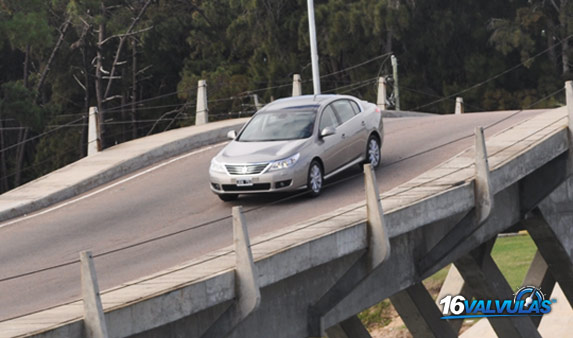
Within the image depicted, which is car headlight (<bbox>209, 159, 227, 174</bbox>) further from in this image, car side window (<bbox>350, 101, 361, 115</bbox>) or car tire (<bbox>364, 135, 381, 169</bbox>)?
car side window (<bbox>350, 101, 361, 115</bbox>)

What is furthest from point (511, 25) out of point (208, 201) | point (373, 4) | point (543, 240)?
point (208, 201)

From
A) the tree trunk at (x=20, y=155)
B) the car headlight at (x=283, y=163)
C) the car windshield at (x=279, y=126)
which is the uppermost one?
the car windshield at (x=279, y=126)

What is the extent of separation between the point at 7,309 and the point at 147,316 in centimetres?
287

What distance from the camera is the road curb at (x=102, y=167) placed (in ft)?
66.3

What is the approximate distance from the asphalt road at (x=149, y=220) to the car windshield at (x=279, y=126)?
1.03m

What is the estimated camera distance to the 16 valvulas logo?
1991cm

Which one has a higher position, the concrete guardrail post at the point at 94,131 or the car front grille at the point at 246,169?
the car front grille at the point at 246,169

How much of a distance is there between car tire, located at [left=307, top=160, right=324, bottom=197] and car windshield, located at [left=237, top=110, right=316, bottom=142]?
0.62 meters

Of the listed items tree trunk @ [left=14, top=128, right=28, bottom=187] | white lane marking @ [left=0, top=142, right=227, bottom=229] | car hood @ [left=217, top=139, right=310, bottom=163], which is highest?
car hood @ [left=217, top=139, right=310, bottom=163]

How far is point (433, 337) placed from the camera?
70.7 ft

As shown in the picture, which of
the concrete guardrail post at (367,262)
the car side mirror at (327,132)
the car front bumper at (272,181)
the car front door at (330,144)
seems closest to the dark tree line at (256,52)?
the car front door at (330,144)

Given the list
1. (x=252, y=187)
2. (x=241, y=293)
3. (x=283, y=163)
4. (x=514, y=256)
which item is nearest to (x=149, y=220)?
(x=252, y=187)

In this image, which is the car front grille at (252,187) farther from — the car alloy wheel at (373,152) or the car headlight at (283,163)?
the car alloy wheel at (373,152)

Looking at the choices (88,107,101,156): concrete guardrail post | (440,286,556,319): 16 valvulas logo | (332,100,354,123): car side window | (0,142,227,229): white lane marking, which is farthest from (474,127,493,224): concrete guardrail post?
(88,107,101,156): concrete guardrail post
